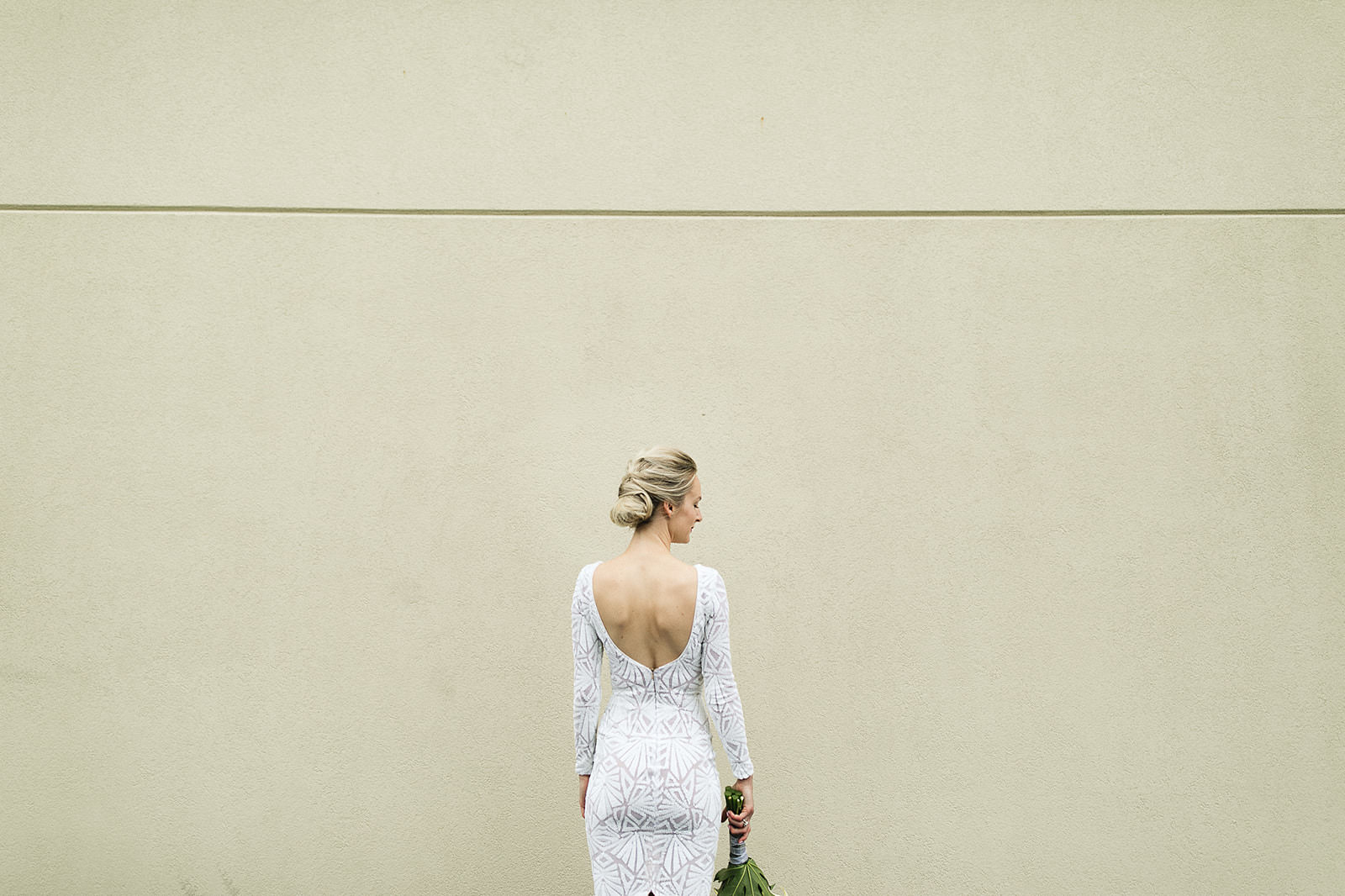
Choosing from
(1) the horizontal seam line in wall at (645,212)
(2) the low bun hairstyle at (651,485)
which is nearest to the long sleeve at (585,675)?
(2) the low bun hairstyle at (651,485)

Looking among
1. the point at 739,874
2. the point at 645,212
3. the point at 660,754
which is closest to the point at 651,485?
the point at 660,754

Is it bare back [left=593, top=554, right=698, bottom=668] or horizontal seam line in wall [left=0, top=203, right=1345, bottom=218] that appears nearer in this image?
bare back [left=593, top=554, right=698, bottom=668]

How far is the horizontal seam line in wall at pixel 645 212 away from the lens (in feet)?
11.7

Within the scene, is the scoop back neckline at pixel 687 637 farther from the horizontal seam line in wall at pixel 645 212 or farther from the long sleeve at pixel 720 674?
the horizontal seam line in wall at pixel 645 212

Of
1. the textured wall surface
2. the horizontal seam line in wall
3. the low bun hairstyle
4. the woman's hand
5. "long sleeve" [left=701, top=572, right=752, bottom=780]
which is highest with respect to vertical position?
the textured wall surface

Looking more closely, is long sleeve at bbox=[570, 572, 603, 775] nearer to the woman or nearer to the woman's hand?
the woman

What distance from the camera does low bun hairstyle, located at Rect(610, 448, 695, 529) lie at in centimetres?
251

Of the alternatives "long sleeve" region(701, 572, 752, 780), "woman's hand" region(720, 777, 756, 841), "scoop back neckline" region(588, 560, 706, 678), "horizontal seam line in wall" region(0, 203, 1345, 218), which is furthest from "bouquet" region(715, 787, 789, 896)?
"horizontal seam line in wall" region(0, 203, 1345, 218)

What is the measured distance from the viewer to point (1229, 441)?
141 inches

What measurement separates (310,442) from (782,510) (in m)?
2.02

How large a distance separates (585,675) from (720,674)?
1.39 feet

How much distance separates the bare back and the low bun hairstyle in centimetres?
16

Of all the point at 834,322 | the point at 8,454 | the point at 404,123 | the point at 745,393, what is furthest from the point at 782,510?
the point at 8,454

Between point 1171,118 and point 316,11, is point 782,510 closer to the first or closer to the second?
point 1171,118
